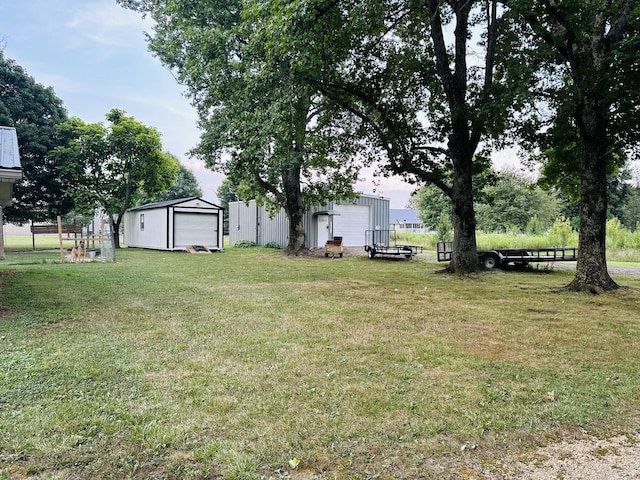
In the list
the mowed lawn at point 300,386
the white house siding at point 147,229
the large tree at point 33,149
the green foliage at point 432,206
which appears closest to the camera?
the mowed lawn at point 300,386

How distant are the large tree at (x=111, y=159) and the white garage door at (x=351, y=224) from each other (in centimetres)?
1096

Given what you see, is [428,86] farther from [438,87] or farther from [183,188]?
[183,188]

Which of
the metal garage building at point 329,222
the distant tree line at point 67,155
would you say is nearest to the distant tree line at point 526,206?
the metal garage building at point 329,222

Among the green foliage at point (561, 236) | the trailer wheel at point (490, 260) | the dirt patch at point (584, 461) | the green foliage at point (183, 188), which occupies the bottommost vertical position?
the dirt patch at point (584, 461)

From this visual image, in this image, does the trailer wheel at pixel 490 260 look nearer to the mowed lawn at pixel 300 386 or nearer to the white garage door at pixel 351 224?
the mowed lawn at pixel 300 386

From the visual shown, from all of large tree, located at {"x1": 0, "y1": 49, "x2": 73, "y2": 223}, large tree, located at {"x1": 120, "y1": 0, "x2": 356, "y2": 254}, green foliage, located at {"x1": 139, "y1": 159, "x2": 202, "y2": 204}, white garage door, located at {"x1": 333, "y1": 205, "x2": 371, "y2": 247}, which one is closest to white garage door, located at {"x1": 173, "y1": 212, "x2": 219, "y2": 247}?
large tree, located at {"x1": 120, "y1": 0, "x2": 356, "y2": 254}

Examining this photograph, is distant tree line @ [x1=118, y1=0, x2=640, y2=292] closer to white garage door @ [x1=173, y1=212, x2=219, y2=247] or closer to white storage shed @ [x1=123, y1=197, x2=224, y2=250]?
white storage shed @ [x1=123, y1=197, x2=224, y2=250]

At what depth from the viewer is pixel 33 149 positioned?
2117 cm

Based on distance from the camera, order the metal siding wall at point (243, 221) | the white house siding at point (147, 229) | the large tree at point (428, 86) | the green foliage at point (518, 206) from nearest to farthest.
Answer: the large tree at point (428, 86) → the white house siding at point (147, 229) → the metal siding wall at point (243, 221) → the green foliage at point (518, 206)

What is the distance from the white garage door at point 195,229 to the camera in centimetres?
2039

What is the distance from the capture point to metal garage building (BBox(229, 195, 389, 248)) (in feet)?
Result: 70.1

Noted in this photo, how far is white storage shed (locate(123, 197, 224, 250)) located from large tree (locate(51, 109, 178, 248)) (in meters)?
2.65

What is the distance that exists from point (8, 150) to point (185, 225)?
14.3 m

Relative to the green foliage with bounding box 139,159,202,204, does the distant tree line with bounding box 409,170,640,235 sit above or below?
below
